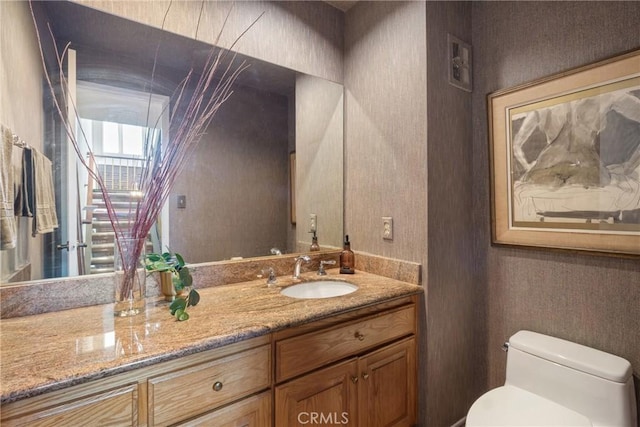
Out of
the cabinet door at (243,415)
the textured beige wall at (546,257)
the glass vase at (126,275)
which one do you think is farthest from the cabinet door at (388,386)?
the glass vase at (126,275)

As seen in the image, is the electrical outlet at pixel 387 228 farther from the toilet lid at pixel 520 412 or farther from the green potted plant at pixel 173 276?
the green potted plant at pixel 173 276

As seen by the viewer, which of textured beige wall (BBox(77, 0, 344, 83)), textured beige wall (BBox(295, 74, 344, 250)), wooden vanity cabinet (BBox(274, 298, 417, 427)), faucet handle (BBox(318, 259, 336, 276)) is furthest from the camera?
textured beige wall (BBox(295, 74, 344, 250))

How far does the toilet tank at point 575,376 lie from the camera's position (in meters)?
1.11

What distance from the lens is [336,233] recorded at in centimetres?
192

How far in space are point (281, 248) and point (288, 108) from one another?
831mm

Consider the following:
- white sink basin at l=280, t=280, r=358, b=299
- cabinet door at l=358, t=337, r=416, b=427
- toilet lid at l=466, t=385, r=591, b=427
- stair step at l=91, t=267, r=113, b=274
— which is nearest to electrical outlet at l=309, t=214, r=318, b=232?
white sink basin at l=280, t=280, r=358, b=299

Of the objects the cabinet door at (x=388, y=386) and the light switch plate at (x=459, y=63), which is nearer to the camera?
the cabinet door at (x=388, y=386)

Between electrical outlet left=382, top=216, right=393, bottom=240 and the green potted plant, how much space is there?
1.00 metres

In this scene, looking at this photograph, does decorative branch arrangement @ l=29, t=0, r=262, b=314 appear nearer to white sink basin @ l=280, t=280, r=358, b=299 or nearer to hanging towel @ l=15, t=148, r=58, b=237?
hanging towel @ l=15, t=148, r=58, b=237

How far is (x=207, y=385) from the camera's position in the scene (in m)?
0.88

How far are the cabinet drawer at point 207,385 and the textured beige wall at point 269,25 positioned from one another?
1.41 metres

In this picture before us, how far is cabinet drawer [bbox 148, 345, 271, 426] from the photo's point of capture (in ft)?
2.66

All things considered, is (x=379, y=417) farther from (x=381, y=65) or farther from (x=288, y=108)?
(x=381, y=65)

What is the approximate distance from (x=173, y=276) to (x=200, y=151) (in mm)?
617
